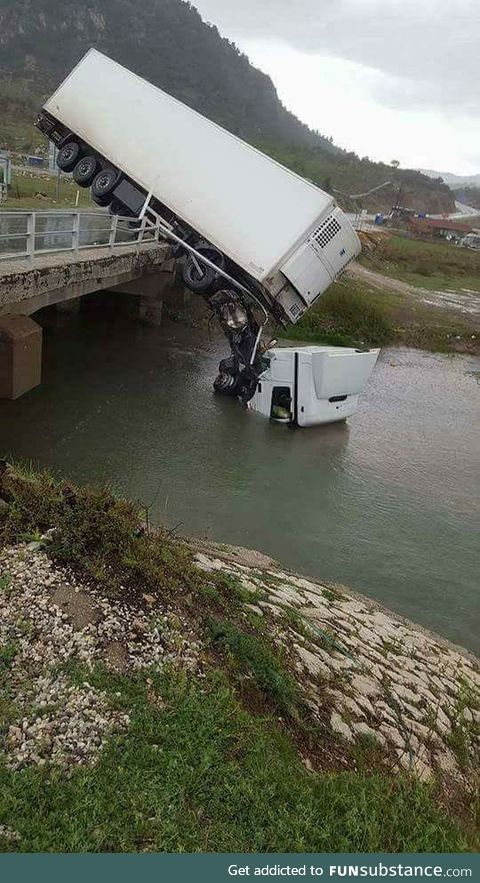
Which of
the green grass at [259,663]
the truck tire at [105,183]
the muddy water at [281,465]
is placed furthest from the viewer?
the truck tire at [105,183]

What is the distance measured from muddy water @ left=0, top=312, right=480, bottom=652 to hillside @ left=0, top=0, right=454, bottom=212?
69.8m

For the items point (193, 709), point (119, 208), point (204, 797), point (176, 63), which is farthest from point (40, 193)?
point (176, 63)

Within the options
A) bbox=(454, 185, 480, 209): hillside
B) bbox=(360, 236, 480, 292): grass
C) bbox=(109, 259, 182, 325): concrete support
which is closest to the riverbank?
bbox=(109, 259, 182, 325): concrete support

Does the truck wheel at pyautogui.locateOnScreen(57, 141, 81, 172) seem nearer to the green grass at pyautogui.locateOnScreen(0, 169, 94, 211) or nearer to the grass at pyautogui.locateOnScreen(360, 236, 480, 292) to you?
the green grass at pyautogui.locateOnScreen(0, 169, 94, 211)

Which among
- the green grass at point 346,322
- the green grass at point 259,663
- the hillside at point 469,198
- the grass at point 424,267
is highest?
→ the hillside at point 469,198

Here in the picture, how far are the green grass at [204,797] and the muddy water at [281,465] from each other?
3.77 m

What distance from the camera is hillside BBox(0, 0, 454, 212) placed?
92.4 metres

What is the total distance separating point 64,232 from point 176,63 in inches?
4977

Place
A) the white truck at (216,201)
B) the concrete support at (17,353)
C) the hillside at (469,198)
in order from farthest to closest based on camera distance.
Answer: the hillside at (469,198) < the white truck at (216,201) < the concrete support at (17,353)

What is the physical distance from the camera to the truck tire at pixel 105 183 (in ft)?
42.2

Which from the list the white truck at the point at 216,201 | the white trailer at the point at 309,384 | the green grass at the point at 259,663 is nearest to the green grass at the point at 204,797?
the green grass at the point at 259,663

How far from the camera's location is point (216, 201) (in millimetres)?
11758

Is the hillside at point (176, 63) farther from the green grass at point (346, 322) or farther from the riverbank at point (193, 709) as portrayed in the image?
Result: the riverbank at point (193, 709)

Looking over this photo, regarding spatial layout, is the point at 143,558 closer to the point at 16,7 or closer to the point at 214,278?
the point at 214,278
